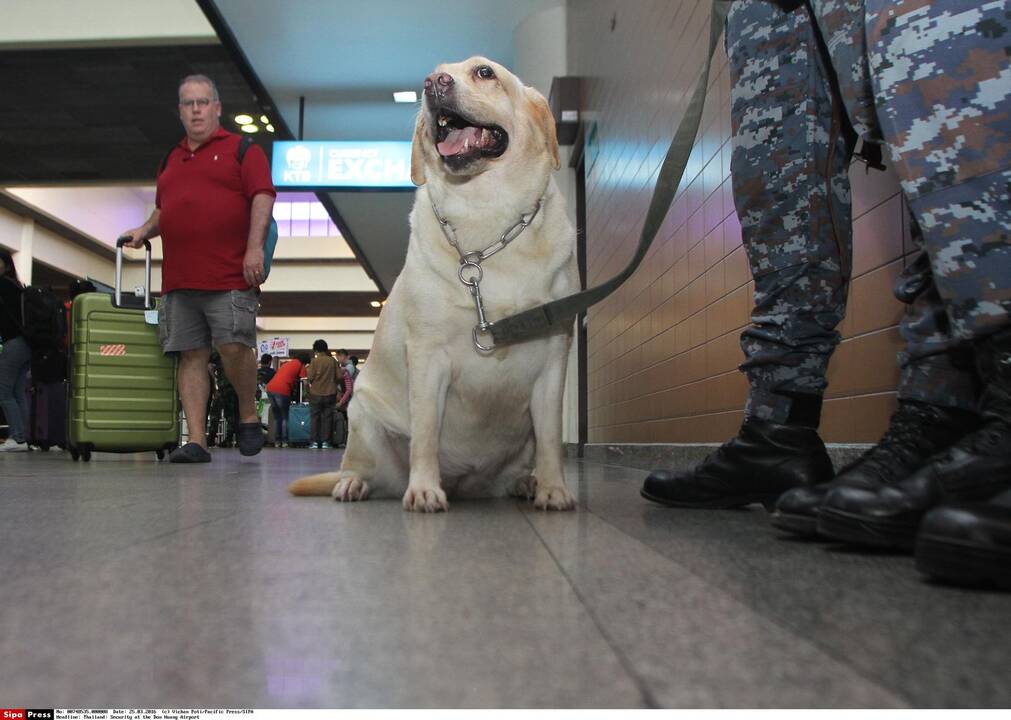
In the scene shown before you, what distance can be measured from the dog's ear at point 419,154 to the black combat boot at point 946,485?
149 cm

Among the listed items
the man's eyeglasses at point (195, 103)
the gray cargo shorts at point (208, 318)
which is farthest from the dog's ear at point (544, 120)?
the man's eyeglasses at point (195, 103)

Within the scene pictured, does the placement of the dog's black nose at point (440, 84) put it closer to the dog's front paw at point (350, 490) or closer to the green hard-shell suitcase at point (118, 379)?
the dog's front paw at point (350, 490)

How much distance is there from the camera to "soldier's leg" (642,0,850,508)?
59.2 inches

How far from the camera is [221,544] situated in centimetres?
125

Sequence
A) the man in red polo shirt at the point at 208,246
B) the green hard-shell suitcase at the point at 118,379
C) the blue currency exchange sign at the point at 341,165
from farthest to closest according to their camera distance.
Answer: the blue currency exchange sign at the point at 341,165
the green hard-shell suitcase at the point at 118,379
the man in red polo shirt at the point at 208,246

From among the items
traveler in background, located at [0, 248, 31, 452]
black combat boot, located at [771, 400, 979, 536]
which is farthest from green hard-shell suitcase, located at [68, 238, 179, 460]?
black combat boot, located at [771, 400, 979, 536]

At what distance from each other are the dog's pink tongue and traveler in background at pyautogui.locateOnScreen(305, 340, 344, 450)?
1151 cm

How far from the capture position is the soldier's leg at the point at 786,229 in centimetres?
150

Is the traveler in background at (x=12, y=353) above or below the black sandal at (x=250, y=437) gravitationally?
above

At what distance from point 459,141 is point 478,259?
0.36m

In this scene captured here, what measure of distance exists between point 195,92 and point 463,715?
4.80m

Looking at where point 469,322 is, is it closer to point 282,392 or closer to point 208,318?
point 208,318

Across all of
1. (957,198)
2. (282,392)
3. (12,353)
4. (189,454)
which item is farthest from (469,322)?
(282,392)

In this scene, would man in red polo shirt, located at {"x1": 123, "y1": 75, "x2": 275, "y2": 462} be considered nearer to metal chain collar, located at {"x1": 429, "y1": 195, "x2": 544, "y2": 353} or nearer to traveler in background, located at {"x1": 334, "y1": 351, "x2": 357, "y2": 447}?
metal chain collar, located at {"x1": 429, "y1": 195, "x2": 544, "y2": 353}
